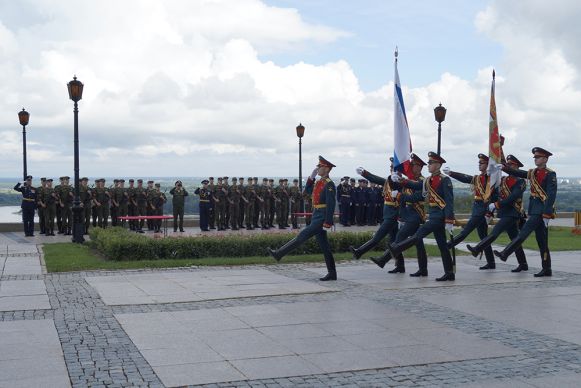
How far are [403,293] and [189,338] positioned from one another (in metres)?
4.41

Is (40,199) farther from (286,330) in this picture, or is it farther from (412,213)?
(286,330)

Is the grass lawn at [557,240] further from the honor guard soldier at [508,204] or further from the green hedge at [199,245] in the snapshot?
the honor guard soldier at [508,204]

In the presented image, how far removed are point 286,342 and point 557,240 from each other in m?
16.8

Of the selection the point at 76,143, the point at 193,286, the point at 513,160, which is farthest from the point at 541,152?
the point at 76,143

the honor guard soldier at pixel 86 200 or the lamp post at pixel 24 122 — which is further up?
the lamp post at pixel 24 122

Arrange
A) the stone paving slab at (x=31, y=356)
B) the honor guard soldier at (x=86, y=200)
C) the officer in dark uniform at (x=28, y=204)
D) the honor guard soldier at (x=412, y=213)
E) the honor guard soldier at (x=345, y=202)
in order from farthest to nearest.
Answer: the honor guard soldier at (x=345, y=202), the honor guard soldier at (x=86, y=200), the officer in dark uniform at (x=28, y=204), the honor guard soldier at (x=412, y=213), the stone paving slab at (x=31, y=356)

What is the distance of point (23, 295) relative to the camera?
11.2m

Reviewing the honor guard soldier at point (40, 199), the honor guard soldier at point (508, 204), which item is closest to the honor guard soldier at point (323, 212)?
the honor guard soldier at point (508, 204)

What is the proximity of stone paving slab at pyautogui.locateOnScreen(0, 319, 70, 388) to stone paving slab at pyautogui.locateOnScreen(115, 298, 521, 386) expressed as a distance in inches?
32.4

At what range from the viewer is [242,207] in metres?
29.9

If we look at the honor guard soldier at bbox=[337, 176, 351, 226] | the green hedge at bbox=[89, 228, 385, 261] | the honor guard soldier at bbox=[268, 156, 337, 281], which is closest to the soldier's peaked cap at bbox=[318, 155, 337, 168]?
the honor guard soldier at bbox=[268, 156, 337, 281]

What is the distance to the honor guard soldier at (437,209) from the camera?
510 inches

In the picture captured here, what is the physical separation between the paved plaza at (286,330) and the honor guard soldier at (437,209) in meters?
0.52

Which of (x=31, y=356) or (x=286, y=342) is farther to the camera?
(x=286, y=342)
